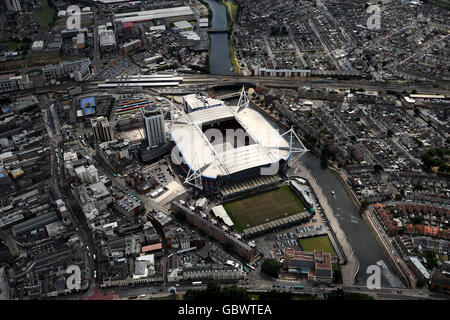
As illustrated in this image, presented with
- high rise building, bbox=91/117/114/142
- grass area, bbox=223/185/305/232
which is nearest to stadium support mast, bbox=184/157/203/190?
grass area, bbox=223/185/305/232

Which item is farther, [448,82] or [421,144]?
[448,82]

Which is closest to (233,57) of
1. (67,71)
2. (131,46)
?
(131,46)

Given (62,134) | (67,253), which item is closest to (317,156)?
(67,253)

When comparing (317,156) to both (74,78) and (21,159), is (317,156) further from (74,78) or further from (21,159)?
(74,78)

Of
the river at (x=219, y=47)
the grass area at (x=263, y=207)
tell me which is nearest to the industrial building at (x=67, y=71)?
the river at (x=219, y=47)

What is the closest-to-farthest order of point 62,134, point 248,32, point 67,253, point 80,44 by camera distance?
point 67,253, point 62,134, point 80,44, point 248,32

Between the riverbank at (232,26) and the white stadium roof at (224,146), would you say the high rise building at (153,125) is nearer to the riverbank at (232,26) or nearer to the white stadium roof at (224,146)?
the white stadium roof at (224,146)
